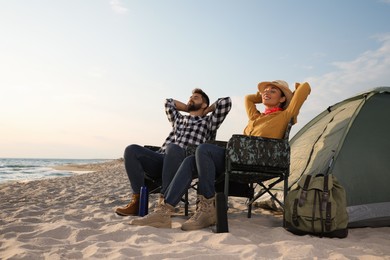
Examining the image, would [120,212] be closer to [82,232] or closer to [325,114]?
[82,232]

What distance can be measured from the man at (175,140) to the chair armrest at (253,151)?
0.61 metres

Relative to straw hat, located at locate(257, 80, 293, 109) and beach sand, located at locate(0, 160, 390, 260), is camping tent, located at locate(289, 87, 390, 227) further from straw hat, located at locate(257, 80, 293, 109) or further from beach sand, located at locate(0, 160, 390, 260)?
straw hat, located at locate(257, 80, 293, 109)

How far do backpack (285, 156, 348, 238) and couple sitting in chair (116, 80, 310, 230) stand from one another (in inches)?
24.6

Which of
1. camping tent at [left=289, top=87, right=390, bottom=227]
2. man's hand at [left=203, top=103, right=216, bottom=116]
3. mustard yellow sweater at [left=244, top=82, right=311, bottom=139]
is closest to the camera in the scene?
camping tent at [left=289, top=87, right=390, bottom=227]

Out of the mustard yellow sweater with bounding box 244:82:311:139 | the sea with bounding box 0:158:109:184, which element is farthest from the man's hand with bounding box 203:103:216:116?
the sea with bounding box 0:158:109:184

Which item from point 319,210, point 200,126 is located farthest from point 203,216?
point 200,126

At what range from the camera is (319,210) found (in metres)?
2.87

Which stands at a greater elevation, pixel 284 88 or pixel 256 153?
pixel 284 88

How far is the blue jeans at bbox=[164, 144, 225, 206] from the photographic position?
3.06 m

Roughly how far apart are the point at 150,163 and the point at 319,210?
1.66 meters

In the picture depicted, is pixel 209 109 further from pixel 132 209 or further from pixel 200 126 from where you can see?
pixel 132 209

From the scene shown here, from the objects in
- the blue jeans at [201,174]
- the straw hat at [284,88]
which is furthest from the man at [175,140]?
the straw hat at [284,88]

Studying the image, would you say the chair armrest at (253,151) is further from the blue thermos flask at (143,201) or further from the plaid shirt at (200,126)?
the blue thermos flask at (143,201)

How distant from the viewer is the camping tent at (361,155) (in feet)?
10.8
